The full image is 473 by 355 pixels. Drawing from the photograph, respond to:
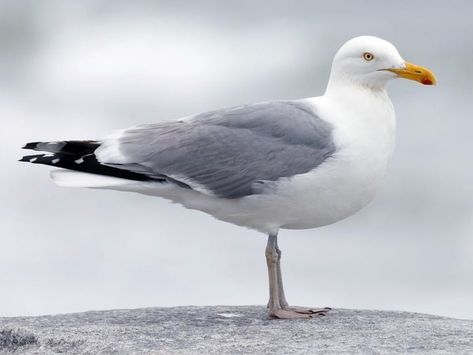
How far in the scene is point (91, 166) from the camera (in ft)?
18.3

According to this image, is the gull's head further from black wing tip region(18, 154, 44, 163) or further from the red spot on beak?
black wing tip region(18, 154, 44, 163)

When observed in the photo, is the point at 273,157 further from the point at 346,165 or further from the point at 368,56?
the point at 368,56

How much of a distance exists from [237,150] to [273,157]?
0.66 ft

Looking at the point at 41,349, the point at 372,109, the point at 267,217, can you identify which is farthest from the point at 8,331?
the point at 372,109

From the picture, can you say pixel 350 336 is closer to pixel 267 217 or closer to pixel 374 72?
pixel 267 217

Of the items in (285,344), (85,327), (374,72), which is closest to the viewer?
(285,344)

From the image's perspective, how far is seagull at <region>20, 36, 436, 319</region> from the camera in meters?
5.41

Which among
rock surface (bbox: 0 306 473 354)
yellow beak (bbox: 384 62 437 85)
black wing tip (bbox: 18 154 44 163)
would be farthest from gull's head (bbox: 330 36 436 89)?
black wing tip (bbox: 18 154 44 163)

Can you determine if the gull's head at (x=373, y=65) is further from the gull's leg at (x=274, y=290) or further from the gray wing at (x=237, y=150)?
the gull's leg at (x=274, y=290)

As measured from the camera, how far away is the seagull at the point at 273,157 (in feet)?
17.8

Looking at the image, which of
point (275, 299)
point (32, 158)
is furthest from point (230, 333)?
point (32, 158)

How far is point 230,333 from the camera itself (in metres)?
5.22

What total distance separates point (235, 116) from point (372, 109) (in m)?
0.75

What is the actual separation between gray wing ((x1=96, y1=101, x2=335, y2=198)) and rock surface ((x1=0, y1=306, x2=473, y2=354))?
2.40 ft
